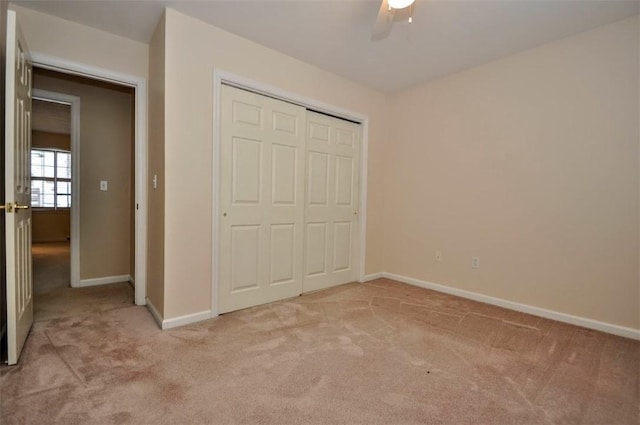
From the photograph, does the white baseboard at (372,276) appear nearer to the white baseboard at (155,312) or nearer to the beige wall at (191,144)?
the beige wall at (191,144)

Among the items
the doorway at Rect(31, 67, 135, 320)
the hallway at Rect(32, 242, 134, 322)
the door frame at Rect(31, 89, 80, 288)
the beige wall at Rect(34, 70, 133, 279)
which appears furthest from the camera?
the beige wall at Rect(34, 70, 133, 279)

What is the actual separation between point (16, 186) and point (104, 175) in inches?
79.6

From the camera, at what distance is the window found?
271 inches

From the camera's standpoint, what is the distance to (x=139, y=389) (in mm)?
1604

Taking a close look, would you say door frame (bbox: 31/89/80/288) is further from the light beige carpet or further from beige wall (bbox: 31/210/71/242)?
beige wall (bbox: 31/210/71/242)

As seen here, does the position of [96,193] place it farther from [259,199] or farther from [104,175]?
[259,199]

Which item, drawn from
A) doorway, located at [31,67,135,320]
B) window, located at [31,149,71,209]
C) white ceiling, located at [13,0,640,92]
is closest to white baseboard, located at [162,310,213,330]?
doorway, located at [31,67,135,320]

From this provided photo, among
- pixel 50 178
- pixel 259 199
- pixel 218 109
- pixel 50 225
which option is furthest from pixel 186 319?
pixel 50 178

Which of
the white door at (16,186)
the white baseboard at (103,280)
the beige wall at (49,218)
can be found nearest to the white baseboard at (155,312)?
the white door at (16,186)

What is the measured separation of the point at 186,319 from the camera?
97.0 inches

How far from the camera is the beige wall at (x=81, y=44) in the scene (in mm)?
2354

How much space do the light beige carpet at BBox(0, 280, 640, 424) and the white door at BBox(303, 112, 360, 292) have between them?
35.3 inches

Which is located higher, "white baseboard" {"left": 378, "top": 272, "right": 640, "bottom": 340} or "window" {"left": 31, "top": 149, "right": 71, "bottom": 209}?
"window" {"left": 31, "top": 149, "right": 71, "bottom": 209}

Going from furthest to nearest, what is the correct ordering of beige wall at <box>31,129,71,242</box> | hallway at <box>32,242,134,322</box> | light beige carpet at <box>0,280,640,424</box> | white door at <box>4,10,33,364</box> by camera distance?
beige wall at <box>31,129,71,242</box> < hallway at <box>32,242,134,322</box> < white door at <box>4,10,33,364</box> < light beige carpet at <box>0,280,640,424</box>
